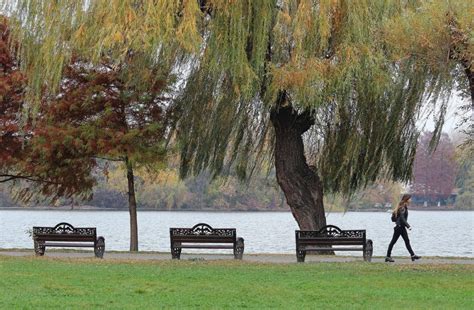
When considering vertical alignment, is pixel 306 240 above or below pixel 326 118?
below

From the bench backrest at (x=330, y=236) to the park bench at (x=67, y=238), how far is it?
4402 mm

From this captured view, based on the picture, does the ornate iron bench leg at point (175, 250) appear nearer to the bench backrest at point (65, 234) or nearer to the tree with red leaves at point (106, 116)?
→ the bench backrest at point (65, 234)

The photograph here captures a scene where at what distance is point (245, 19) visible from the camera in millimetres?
17297

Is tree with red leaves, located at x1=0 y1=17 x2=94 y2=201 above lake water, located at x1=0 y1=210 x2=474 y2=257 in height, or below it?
above

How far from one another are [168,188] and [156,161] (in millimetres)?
52330

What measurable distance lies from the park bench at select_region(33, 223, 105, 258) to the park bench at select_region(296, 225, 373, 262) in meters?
4.35

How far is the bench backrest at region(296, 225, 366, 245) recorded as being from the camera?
17.8 meters

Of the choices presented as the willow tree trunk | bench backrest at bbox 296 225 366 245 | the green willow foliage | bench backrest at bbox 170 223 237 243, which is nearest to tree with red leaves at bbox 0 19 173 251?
the green willow foliage

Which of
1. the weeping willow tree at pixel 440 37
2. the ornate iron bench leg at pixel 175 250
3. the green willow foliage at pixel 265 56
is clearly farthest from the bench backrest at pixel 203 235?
the weeping willow tree at pixel 440 37

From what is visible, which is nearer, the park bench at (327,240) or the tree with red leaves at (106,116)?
the park bench at (327,240)

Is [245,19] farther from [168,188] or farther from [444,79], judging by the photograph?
[168,188]

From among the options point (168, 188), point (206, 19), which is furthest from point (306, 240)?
point (168, 188)

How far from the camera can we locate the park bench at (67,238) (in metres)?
18.9

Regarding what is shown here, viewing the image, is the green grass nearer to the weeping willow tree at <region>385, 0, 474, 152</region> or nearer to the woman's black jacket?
the woman's black jacket
